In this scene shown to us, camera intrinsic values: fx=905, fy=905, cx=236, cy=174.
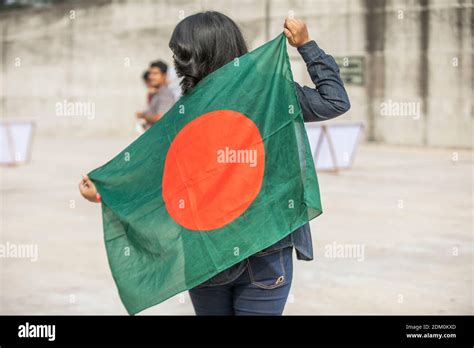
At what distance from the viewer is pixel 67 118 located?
25.0 metres

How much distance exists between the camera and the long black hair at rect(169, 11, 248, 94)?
317 cm

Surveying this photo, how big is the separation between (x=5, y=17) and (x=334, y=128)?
15079mm

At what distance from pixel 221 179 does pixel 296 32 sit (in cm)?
60

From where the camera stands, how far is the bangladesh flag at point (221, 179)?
330 centimetres

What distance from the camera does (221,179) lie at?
10.9 feet

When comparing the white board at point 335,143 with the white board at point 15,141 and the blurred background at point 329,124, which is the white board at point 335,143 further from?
the white board at point 15,141

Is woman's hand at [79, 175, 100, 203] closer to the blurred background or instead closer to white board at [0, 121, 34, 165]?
the blurred background

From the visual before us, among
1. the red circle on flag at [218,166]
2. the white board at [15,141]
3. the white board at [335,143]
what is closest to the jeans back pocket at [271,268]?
the red circle on flag at [218,166]

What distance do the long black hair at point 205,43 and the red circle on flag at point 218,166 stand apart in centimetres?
19

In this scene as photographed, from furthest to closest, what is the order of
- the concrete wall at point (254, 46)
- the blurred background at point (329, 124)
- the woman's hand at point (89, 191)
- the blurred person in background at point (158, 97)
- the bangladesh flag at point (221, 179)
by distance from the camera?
the concrete wall at point (254, 46)
the blurred person in background at point (158, 97)
the blurred background at point (329, 124)
the woman's hand at point (89, 191)
the bangladesh flag at point (221, 179)

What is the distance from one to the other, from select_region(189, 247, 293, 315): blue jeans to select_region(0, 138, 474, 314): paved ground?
299 cm

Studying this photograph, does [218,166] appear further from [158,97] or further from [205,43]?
[158,97]

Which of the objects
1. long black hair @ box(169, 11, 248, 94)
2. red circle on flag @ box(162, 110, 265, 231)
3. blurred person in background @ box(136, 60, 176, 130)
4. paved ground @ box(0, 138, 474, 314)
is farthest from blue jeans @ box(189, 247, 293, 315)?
blurred person in background @ box(136, 60, 176, 130)

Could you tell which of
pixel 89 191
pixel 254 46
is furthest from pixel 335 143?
pixel 89 191
